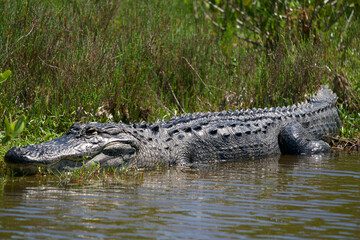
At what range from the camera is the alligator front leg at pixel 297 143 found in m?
7.68

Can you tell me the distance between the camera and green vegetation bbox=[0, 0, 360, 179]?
752cm

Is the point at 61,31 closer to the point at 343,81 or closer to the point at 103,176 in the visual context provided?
the point at 103,176

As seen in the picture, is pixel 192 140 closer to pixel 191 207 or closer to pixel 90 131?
pixel 90 131

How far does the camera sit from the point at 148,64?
8.71 metres

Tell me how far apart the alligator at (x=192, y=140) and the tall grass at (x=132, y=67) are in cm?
84

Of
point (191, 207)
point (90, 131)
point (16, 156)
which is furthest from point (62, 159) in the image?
point (191, 207)

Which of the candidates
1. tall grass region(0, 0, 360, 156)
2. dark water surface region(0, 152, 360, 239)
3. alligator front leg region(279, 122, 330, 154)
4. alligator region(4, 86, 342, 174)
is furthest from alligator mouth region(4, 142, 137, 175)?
alligator front leg region(279, 122, 330, 154)

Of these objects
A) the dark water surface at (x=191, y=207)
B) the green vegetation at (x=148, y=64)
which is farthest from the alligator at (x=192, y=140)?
the green vegetation at (x=148, y=64)

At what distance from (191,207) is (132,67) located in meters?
4.57

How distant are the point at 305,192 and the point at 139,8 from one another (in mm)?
6597

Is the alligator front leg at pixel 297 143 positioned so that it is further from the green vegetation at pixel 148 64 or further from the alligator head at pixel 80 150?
the alligator head at pixel 80 150

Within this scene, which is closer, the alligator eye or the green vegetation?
the alligator eye

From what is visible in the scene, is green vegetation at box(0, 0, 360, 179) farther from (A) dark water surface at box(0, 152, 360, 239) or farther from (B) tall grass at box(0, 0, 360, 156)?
(A) dark water surface at box(0, 152, 360, 239)

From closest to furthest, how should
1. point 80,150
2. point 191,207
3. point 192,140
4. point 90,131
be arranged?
point 191,207 → point 80,150 → point 90,131 → point 192,140
